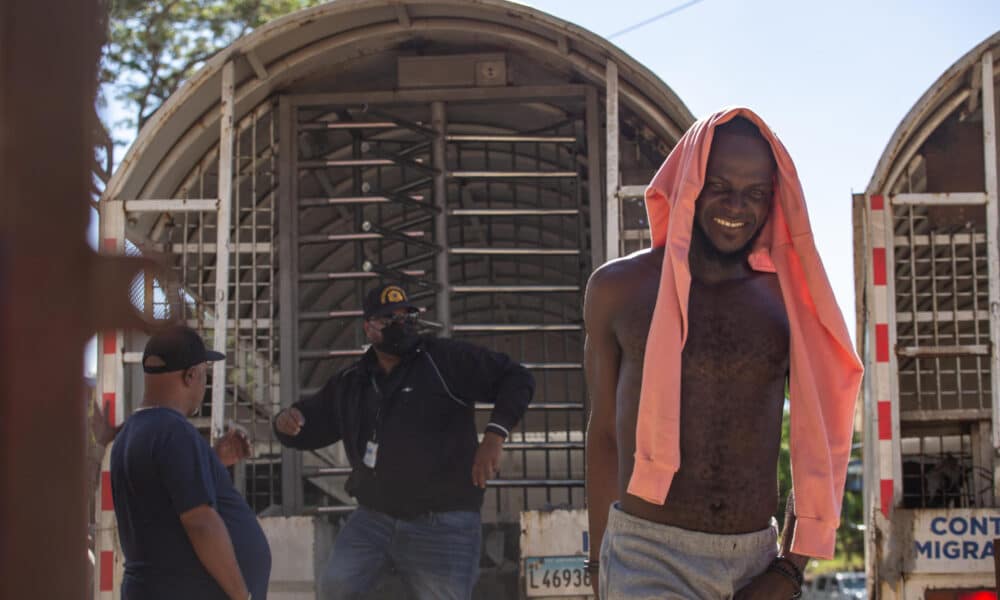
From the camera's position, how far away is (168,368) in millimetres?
5438

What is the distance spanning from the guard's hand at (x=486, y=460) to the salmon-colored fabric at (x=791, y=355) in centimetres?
258

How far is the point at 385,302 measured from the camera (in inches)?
271

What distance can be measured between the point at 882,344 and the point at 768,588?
3.41 meters

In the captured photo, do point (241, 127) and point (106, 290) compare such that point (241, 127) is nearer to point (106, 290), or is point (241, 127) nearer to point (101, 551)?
point (101, 551)

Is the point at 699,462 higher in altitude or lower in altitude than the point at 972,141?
lower

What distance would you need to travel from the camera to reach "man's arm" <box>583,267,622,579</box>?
406 centimetres

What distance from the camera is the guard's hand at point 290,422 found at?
6.82 m

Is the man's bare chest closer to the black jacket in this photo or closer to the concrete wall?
the black jacket

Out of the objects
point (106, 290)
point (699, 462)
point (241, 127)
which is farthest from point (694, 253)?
point (241, 127)

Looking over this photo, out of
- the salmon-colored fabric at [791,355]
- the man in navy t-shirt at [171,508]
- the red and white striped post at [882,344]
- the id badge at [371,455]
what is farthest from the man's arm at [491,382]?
the salmon-colored fabric at [791,355]

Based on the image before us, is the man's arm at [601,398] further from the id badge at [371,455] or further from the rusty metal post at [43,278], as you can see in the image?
the id badge at [371,455]

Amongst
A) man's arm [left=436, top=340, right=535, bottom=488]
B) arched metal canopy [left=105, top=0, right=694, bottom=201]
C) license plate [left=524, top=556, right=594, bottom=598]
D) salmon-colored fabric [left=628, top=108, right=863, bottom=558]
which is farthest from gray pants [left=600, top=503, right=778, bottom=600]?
arched metal canopy [left=105, top=0, right=694, bottom=201]

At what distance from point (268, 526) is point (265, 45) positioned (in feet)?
8.42

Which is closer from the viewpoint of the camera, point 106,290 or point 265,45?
point 106,290
